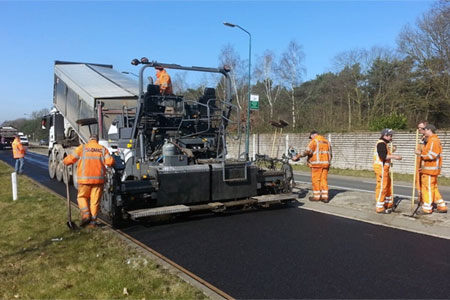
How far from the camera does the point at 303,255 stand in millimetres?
5137

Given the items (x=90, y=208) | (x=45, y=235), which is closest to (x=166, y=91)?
(x=90, y=208)

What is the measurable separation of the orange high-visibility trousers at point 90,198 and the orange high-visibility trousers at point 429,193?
5.70m

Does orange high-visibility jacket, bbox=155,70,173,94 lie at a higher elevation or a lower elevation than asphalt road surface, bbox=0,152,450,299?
higher

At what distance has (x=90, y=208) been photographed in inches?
262

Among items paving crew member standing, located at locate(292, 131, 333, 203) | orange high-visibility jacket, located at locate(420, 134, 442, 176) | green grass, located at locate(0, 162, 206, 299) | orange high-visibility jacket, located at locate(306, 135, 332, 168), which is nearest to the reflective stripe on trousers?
green grass, located at locate(0, 162, 206, 299)

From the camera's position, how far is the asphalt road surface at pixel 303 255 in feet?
13.4

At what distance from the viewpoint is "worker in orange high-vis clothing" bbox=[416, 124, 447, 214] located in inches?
274

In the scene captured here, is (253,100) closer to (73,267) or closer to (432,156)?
(432,156)

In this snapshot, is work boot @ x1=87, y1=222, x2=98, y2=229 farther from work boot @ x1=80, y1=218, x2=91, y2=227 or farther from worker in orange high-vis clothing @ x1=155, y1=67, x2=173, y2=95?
worker in orange high-vis clothing @ x1=155, y1=67, x2=173, y2=95

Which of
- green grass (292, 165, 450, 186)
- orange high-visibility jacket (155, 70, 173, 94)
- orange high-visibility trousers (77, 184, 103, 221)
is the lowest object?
green grass (292, 165, 450, 186)

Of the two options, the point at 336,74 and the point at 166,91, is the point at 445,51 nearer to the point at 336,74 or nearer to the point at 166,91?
the point at 336,74

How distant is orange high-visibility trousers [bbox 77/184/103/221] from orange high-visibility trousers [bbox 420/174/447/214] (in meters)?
5.70

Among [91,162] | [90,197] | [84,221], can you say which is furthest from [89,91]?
[84,221]

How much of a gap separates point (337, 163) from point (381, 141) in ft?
45.0
